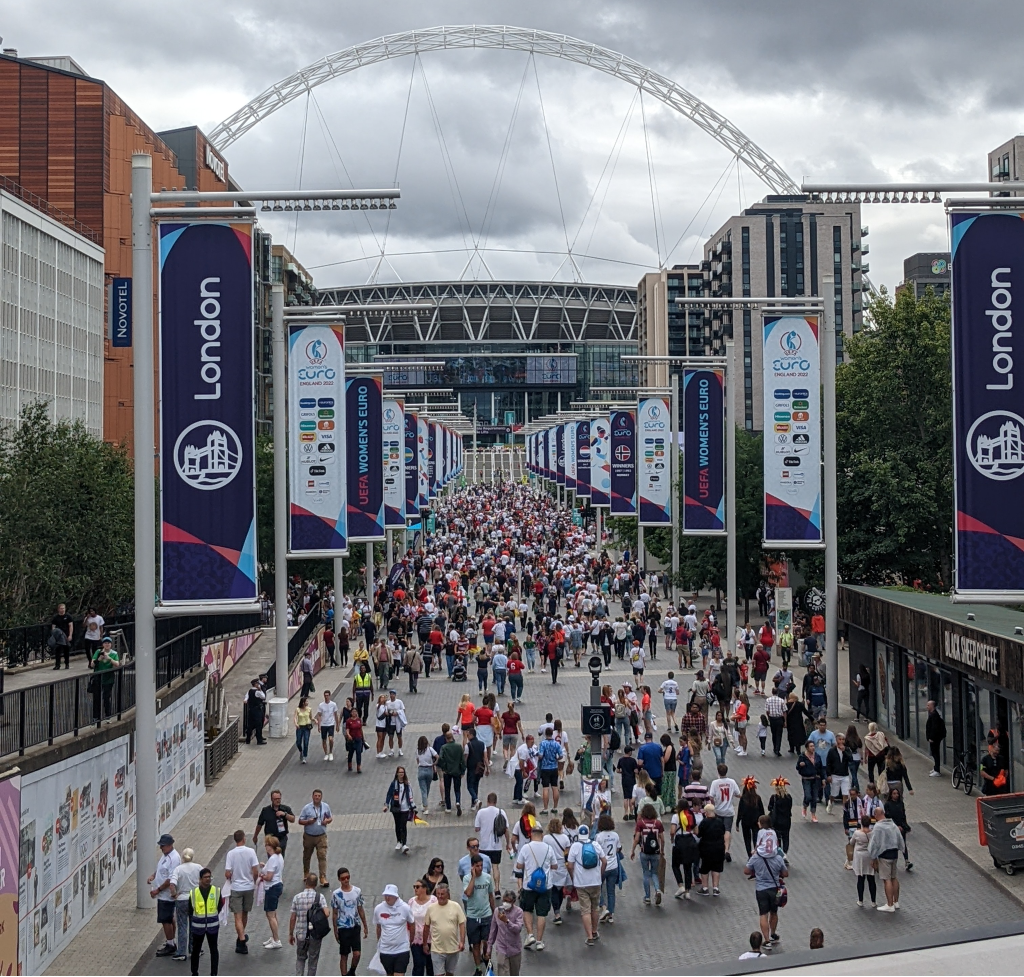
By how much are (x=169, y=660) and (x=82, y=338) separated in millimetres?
61683

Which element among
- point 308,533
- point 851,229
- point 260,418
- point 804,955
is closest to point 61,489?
point 308,533

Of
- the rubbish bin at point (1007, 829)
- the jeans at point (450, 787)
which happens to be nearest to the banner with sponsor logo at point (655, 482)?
the jeans at point (450, 787)

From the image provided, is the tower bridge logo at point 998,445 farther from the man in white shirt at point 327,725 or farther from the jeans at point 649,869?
the man in white shirt at point 327,725

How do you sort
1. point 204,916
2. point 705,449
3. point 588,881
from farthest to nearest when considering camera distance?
point 705,449 < point 588,881 < point 204,916

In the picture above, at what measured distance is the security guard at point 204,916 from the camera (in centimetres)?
1416

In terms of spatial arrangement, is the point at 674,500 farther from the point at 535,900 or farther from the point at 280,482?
the point at 535,900

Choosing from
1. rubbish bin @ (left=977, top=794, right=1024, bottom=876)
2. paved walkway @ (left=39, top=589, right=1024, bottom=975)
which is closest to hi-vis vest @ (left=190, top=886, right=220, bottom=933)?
paved walkway @ (left=39, top=589, right=1024, bottom=975)

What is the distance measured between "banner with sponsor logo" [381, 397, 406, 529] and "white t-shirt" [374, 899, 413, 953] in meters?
31.6

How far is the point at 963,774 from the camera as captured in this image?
891 inches

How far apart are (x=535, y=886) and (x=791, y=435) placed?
16870mm

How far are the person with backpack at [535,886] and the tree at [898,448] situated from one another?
30.0 meters

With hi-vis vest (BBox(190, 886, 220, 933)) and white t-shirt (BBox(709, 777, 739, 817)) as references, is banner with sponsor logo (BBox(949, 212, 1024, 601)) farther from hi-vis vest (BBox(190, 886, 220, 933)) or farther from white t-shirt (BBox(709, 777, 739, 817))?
hi-vis vest (BBox(190, 886, 220, 933))

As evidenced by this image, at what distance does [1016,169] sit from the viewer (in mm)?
160875

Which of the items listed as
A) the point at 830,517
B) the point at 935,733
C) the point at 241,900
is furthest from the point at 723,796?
the point at 830,517
